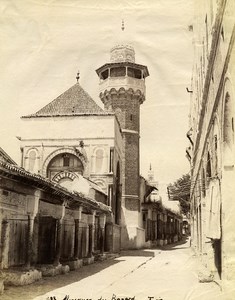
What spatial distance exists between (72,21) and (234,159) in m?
3.60

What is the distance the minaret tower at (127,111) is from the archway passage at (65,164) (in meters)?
3.94

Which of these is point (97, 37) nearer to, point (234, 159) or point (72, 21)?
point (72, 21)

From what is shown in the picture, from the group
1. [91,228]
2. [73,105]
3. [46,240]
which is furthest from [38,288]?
[73,105]

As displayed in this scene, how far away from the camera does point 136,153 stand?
2575cm

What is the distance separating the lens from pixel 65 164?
22.0 metres

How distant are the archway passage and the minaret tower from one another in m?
3.94

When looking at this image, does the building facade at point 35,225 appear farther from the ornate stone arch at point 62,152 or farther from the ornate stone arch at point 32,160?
the ornate stone arch at point 32,160

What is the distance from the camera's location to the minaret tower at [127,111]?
80.0 feet

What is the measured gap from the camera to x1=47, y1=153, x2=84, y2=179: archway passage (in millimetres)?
21828

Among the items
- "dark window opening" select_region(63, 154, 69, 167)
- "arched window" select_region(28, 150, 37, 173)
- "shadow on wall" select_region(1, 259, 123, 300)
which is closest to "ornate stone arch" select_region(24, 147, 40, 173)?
"arched window" select_region(28, 150, 37, 173)

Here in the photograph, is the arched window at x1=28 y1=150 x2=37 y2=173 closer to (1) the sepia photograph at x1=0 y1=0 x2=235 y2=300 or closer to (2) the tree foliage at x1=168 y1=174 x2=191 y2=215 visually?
(2) the tree foliage at x1=168 y1=174 x2=191 y2=215

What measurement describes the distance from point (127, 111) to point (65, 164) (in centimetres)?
598

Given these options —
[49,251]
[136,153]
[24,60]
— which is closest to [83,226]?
[49,251]

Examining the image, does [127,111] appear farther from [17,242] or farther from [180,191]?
[17,242]
